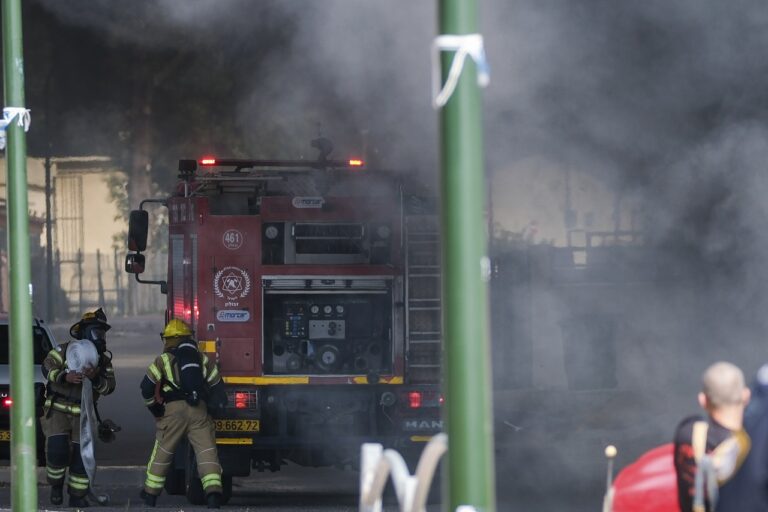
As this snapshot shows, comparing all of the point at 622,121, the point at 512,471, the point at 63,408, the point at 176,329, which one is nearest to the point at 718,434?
the point at 176,329

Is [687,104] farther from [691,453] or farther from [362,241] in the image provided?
[691,453]

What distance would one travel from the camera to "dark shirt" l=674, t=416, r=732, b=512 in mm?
3873

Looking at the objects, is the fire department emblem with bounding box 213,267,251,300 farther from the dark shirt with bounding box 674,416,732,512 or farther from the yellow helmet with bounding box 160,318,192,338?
the dark shirt with bounding box 674,416,732,512

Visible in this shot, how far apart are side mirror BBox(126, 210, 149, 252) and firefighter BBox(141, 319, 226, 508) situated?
1.10 meters

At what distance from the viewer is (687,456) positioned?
3.89 meters

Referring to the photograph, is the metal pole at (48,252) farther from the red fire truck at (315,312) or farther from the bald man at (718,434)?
the bald man at (718,434)

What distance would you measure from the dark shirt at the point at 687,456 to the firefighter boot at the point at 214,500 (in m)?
4.98

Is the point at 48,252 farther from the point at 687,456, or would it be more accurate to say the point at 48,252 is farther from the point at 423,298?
the point at 687,456

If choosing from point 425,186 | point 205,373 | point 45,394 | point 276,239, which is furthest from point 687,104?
point 45,394

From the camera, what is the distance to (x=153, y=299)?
112 feet

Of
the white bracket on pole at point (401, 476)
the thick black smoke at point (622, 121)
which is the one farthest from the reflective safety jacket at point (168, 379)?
the white bracket on pole at point (401, 476)

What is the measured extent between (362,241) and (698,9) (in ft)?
9.86

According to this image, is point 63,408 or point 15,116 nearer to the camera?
point 15,116

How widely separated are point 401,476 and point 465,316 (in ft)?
1.50
